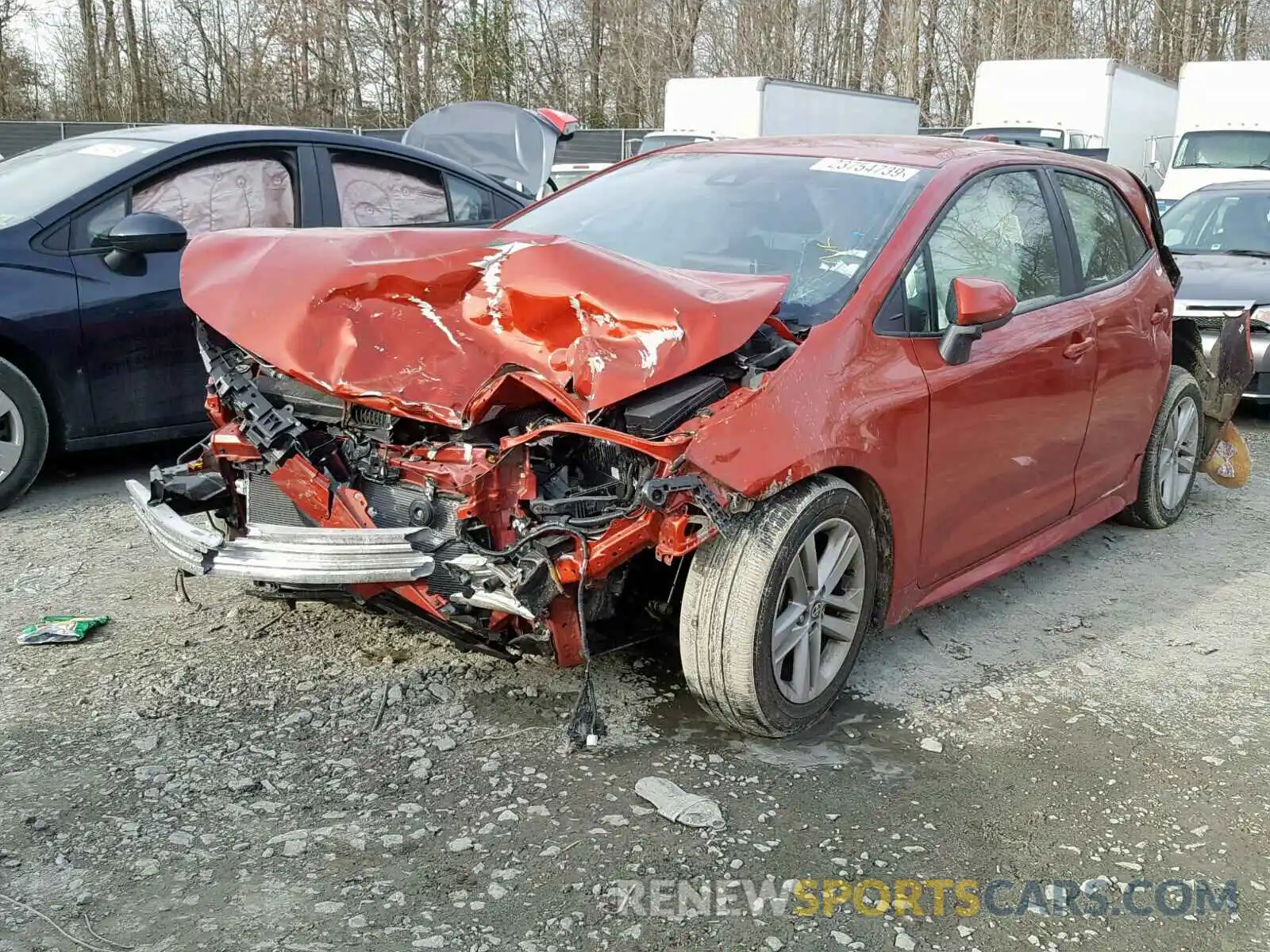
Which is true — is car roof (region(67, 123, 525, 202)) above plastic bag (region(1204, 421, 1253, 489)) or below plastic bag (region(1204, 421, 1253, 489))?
above

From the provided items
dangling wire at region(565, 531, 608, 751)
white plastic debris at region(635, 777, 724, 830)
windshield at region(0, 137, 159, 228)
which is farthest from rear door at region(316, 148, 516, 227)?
white plastic debris at region(635, 777, 724, 830)

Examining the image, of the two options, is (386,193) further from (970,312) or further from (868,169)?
(970,312)

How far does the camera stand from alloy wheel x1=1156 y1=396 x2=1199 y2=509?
5.52 metres

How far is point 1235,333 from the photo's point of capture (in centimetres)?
590

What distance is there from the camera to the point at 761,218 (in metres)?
3.98

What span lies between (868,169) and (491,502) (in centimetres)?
188

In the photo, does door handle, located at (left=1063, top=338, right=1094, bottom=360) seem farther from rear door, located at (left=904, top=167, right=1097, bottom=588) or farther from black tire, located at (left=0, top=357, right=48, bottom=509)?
black tire, located at (left=0, top=357, right=48, bottom=509)

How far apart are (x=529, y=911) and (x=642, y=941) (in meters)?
0.26

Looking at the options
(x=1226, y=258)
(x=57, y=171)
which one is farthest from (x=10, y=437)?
(x=1226, y=258)

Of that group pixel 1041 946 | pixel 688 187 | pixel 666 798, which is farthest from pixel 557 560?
pixel 688 187

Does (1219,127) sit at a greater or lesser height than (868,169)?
greater

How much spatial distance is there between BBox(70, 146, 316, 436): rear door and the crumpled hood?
1.87 meters

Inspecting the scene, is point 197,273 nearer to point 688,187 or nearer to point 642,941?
point 688,187

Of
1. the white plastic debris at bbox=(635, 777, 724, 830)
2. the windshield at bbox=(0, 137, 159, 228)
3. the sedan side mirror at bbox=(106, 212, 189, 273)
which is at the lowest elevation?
the white plastic debris at bbox=(635, 777, 724, 830)
